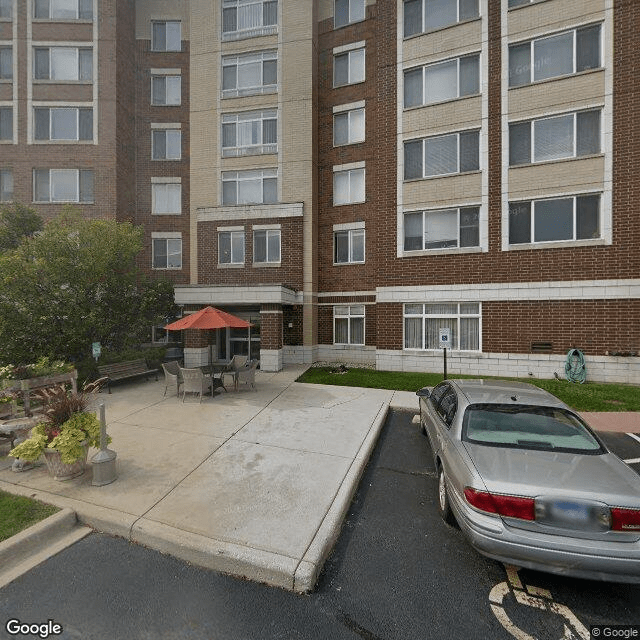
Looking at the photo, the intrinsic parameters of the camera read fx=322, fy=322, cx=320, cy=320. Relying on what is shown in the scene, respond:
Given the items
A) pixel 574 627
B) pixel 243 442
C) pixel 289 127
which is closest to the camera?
pixel 574 627

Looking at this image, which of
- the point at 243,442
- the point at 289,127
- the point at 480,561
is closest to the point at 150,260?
the point at 289,127

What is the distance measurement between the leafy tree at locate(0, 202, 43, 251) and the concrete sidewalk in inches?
527

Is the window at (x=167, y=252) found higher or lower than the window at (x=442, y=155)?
lower

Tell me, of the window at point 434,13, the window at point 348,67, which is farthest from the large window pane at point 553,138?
the window at point 348,67

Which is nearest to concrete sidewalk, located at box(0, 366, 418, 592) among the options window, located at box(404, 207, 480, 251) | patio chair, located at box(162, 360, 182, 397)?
patio chair, located at box(162, 360, 182, 397)

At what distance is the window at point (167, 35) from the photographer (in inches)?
795

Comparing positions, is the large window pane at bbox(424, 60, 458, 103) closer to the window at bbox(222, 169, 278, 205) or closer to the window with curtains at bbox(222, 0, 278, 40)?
the window at bbox(222, 169, 278, 205)

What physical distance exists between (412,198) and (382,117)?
4162 millimetres

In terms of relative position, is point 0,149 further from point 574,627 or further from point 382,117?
point 574,627

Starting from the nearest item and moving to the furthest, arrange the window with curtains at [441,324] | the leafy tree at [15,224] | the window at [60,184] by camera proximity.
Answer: the window with curtains at [441,324], the leafy tree at [15,224], the window at [60,184]

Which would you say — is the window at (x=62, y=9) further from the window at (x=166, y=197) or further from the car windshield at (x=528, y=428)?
the car windshield at (x=528, y=428)

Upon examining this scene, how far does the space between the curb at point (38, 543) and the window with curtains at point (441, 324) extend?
42.3 feet

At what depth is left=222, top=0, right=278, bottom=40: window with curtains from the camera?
17.5m

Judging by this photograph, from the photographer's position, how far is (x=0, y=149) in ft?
60.5
